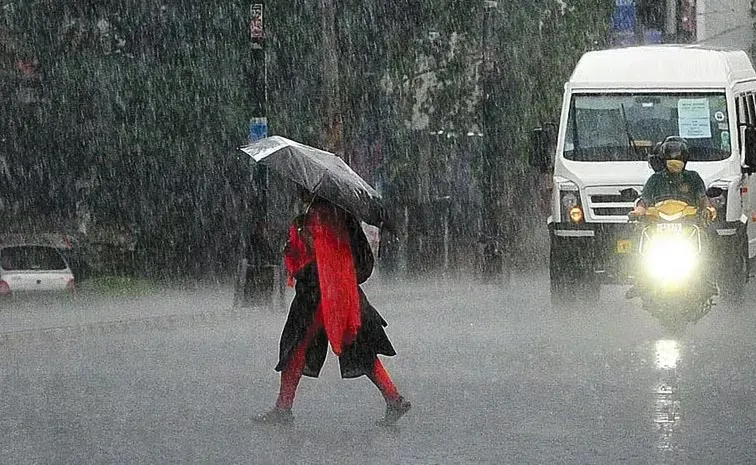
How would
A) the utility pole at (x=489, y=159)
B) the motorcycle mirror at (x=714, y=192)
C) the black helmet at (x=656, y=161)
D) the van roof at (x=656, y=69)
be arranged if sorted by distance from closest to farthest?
the black helmet at (x=656, y=161) → the motorcycle mirror at (x=714, y=192) → the van roof at (x=656, y=69) → the utility pole at (x=489, y=159)

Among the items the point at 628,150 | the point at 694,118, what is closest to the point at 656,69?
the point at 694,118

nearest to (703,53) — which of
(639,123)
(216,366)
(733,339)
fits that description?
(639,123)

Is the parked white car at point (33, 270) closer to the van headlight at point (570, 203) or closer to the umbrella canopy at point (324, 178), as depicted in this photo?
the van headlight at point (570, 203)

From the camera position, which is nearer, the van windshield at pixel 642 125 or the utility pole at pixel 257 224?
the van windshield at pixel 642 125

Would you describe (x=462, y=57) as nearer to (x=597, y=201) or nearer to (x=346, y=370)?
(x=597, y=201)

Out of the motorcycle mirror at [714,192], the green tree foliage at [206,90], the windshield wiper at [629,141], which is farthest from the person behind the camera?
the green tree foliage at [206,90]

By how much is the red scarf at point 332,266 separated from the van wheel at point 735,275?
9.02 meters

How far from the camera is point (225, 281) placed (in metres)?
32.0

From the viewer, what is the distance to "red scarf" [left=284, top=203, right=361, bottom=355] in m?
10.8

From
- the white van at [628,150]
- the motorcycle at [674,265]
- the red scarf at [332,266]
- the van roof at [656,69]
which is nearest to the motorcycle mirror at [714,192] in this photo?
the white van at [628,150]

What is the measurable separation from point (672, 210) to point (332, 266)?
694 cm

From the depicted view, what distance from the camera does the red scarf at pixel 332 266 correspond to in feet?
35.3

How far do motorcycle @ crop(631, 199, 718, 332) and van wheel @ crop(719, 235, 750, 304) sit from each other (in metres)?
2.05

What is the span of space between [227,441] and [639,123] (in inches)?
402
